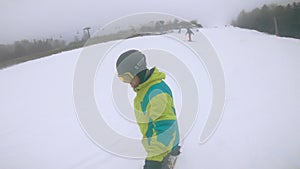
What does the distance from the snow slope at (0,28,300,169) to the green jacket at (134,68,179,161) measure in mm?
309

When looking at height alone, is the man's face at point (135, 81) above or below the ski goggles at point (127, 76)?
below

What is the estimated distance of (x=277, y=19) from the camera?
3.77 ft

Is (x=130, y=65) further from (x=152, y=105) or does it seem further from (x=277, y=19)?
(x=277, y=19)

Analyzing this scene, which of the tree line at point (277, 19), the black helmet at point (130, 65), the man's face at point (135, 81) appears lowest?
the man's face at point (135, 81)

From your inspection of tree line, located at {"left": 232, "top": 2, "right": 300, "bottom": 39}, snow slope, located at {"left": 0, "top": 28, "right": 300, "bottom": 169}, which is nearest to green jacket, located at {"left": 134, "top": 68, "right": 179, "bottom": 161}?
snow slope, located at {"left": 0, "top": 28, "right": 300, "bottom": 169}

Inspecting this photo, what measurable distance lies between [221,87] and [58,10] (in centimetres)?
123

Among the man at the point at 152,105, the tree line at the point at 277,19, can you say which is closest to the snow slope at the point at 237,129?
the tree line at the point at 277,19

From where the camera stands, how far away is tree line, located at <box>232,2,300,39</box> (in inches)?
45.4

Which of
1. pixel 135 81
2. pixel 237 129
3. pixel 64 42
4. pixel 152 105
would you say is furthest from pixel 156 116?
pixel 64 42

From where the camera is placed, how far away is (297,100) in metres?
1.39

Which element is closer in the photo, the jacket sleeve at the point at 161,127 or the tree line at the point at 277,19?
the jacket sleeve at the point at 161,127

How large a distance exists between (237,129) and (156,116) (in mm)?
642

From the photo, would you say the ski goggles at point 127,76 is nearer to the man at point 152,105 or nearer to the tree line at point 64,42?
the man at point 152,105

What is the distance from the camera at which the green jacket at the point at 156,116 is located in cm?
93
